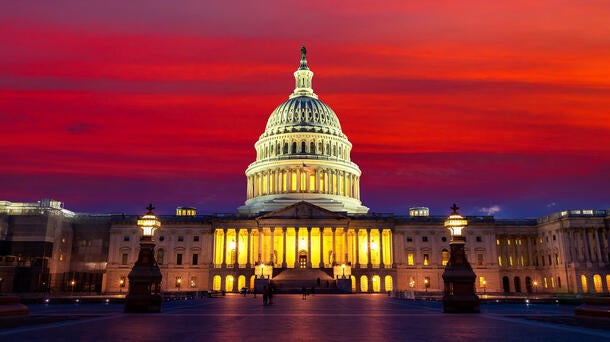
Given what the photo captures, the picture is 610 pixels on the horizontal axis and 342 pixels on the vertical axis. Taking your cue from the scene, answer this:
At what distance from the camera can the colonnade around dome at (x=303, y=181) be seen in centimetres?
11275

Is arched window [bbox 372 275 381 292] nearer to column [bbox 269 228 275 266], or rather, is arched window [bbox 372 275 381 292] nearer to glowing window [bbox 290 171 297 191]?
column [bbox 269 228 275 266]

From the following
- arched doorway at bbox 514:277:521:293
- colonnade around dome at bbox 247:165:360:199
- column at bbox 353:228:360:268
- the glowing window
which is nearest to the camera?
column at bbox 353:228:360:268

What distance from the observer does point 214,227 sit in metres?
98.4

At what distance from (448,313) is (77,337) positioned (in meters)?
21.7

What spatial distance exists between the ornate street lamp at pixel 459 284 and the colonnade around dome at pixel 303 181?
77.1 metres

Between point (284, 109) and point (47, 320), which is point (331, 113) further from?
point (47, 320)

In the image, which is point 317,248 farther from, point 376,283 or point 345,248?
point 376,283

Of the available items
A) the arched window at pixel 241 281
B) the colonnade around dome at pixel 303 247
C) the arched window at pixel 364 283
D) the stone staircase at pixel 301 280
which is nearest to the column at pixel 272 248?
the colonnade around dome at pixel 303 247

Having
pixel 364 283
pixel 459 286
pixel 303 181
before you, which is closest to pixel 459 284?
pixel 459 286

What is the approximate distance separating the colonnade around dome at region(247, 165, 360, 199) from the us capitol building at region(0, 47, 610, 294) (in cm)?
364

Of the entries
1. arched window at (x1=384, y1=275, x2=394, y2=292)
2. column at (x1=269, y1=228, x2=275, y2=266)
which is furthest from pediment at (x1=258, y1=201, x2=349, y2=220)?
arched window at (x1=384, y1=275, x2=394, y2=292)

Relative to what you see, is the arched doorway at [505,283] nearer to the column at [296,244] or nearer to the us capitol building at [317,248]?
the us capitol building at [317,248]

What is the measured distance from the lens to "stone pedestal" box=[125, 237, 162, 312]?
32688 mm

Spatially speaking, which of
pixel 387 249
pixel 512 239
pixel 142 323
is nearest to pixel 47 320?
pixel 142 323
